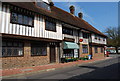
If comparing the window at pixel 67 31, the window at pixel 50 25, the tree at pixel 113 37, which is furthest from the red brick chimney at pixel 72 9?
the tree at pixel 113 37

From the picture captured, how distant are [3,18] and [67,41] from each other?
9.44m

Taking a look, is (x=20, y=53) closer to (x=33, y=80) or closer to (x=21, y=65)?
(x=21, y=65)

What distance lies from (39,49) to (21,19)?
146 inches

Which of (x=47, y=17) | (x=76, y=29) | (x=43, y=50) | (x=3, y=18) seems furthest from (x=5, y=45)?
(x=76, y=29)

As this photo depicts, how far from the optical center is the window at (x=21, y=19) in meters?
10.2

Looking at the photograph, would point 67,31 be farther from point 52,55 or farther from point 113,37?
point 113,37

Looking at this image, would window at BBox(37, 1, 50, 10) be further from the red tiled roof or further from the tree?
the tree

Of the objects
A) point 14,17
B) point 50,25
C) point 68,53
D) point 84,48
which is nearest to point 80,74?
point 14,17

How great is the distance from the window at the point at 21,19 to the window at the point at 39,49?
2.29 meters

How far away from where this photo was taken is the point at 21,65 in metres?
10.7

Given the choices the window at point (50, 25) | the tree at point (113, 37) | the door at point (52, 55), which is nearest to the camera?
the window at point (50, 25)

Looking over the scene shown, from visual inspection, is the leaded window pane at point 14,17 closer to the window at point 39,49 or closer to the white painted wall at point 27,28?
the white painted wall at point 27,28

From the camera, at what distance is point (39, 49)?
1266 cm

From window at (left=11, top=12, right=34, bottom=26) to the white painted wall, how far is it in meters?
0.37
